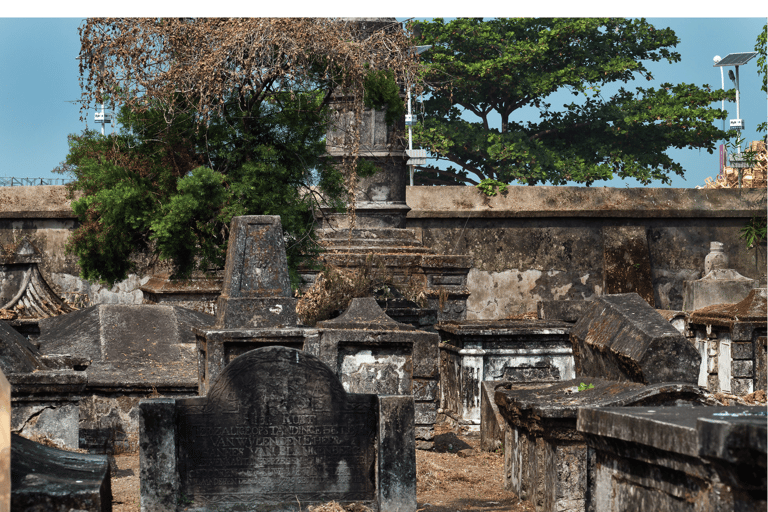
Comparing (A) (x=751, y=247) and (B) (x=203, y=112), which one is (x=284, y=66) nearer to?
(B) (x=203, y=112)

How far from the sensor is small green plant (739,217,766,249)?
1569 centimetres

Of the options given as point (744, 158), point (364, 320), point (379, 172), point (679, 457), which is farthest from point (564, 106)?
point (679, 457)

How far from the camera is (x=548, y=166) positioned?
22.2 meters

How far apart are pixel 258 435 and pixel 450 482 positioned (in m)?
2.18

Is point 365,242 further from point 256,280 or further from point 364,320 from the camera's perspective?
point 256,280

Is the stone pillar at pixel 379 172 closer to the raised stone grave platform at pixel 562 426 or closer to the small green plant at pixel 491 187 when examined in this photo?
the small green plant at pixel 491 187

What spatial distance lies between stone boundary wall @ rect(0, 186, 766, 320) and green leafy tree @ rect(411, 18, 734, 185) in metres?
6.37

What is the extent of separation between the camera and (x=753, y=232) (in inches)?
621

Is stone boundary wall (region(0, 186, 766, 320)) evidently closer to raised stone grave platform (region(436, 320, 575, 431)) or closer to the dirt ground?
raised stone grave platform (region(436, 320, 575, 431))

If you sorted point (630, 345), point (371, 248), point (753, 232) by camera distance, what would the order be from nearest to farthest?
1. point (630, 345)
2. point (371, 248)
3. point (753, 232)

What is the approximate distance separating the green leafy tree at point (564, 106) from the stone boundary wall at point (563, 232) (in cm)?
635

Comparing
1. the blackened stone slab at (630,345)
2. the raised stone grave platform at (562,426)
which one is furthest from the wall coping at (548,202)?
the raised stone grave platform at (562,426)

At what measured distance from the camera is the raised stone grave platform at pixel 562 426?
4324 mm

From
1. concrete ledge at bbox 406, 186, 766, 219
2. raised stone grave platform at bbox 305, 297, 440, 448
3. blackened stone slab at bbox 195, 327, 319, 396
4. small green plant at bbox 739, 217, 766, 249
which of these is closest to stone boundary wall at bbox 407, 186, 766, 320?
concrete ledge at bbox 406, 186, 766, 219
